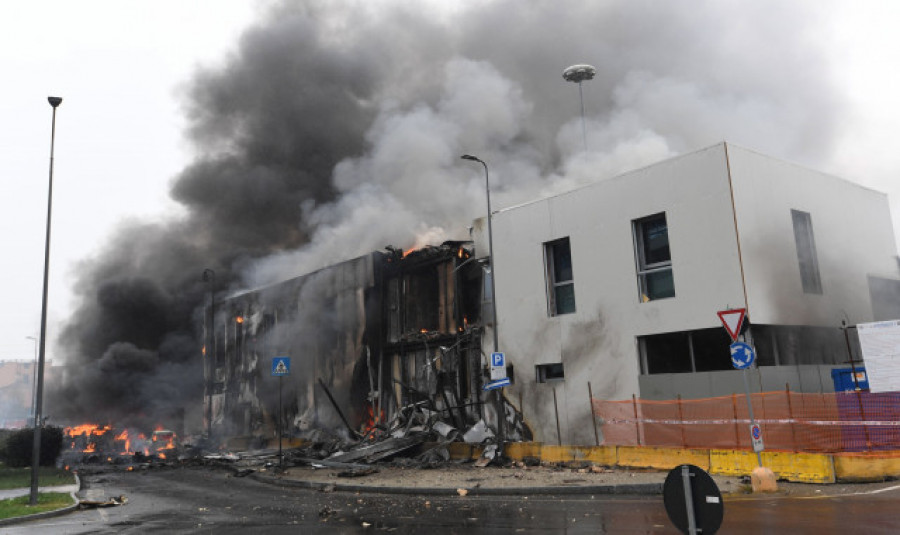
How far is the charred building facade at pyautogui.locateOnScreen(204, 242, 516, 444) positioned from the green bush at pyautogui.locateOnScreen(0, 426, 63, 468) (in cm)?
740

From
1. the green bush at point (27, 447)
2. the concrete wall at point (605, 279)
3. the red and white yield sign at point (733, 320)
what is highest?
the concrete wall at point (605, 279)

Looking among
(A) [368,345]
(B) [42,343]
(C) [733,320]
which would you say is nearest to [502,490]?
(C) [733,320]

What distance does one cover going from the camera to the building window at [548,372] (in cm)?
1706

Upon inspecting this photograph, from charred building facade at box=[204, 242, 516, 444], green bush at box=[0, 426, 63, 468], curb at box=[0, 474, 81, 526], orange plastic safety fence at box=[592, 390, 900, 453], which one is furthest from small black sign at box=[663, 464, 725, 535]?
green bush at box=[0, 426, 63, 468]

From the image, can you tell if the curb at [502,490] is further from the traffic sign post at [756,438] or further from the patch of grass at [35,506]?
the patch of grass at [35,506]

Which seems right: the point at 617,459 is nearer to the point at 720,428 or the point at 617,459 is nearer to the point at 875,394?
the point at 720,428

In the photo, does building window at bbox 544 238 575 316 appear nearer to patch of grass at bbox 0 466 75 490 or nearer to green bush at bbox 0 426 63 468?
patch of grass at bbox 0 466 75 490

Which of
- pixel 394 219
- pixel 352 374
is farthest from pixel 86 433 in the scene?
pixel 394 219

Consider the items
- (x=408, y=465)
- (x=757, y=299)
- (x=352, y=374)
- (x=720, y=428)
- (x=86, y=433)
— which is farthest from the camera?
(x=86, y=433)

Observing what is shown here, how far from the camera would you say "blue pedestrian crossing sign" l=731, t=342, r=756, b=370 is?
33.0 ft

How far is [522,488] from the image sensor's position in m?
11.5

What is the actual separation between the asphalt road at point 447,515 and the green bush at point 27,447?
11528 mm

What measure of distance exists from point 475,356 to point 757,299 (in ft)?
27.3

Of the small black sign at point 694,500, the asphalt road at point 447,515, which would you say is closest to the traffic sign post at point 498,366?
the asphalt road at point 447,515
